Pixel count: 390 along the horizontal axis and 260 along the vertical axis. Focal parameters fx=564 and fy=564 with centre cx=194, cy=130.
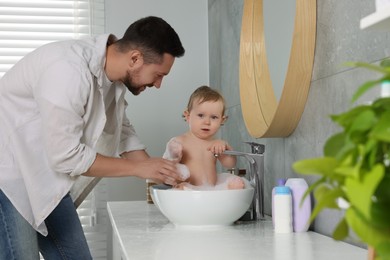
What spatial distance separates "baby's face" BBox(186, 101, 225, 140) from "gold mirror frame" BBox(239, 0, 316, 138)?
16cm

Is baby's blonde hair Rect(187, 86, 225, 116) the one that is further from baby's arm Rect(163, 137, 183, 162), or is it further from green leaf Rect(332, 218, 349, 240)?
green leaf Rect(332, 218, 349, 240)

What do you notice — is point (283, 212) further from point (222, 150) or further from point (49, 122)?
point (49, 122)

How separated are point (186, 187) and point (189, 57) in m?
1.59

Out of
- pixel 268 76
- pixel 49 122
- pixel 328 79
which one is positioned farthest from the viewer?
pixel 268 76

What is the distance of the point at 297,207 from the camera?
1558mm

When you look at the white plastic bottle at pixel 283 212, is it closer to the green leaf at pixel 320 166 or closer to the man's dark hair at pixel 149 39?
the man's dark hair at pixel 149 39

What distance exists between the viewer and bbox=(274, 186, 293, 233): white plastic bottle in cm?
155

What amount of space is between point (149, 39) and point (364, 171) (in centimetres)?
143

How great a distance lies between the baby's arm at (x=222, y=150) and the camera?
1.88 metres

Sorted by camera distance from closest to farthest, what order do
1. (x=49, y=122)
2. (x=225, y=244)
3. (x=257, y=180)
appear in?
(x=225, y=244), (x=49, y=122), (x=257, y=180)

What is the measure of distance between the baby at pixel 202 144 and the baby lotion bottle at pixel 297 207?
0.33 meters

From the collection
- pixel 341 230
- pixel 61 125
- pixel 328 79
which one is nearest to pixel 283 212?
pixel 328 79

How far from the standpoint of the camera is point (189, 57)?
3.18 m

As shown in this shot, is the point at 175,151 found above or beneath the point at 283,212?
above
